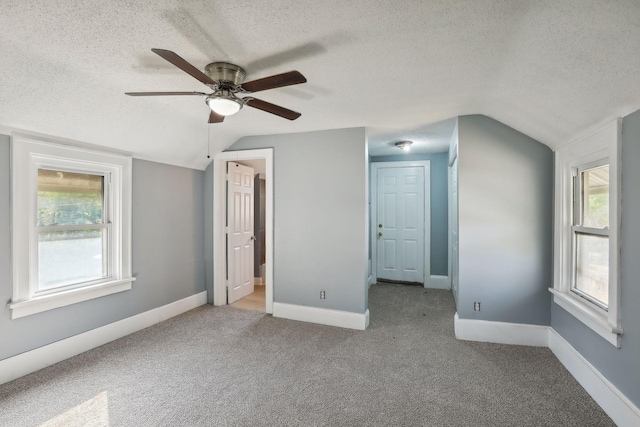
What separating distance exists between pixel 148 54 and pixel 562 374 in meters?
3.84

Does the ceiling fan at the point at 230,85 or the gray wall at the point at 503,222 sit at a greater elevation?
the ceiling fan at the point at 230,85

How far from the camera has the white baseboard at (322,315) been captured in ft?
10.9

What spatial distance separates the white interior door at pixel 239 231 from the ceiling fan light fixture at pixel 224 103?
7.58 ft

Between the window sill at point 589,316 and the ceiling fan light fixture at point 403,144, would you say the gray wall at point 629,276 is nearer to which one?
the window sill at point 589,316

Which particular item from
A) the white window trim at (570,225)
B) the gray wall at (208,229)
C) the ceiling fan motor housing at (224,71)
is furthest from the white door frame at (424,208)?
the ceiling fan motor housing at (224,71)

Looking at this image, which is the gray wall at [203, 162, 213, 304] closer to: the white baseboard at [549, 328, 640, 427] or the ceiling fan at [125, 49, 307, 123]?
the ceiling fan at [125, 49, 307, 123]

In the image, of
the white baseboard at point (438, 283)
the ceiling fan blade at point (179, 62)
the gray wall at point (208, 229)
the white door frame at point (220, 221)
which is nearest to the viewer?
the ceiling fan blade at point (179, 62)

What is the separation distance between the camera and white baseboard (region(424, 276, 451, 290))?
16.1 feet

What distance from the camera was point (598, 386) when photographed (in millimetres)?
2016

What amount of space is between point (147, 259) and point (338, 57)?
10.0 feet

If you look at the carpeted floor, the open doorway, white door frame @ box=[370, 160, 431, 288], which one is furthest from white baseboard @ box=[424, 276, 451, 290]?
→ the open doorway

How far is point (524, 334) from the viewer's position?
9.37ft

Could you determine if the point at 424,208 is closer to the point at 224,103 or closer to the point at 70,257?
the point at 224,103

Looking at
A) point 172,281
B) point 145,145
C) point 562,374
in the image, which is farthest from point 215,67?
point 562,374
